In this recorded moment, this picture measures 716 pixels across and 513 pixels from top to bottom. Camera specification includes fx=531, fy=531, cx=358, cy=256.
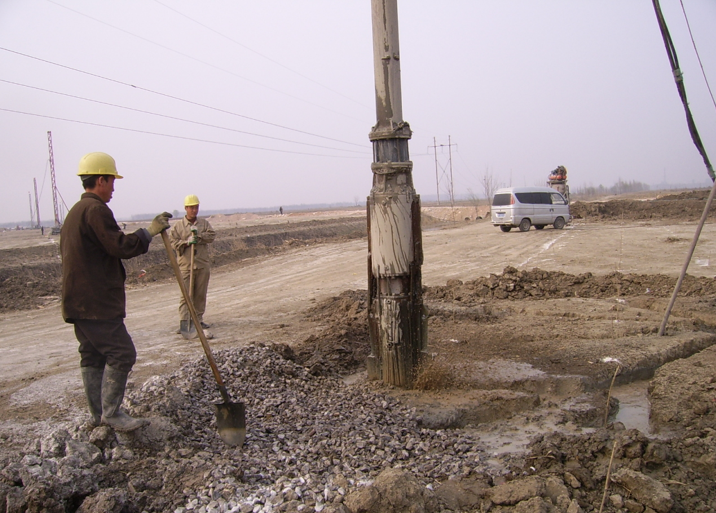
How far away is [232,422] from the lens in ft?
12.7

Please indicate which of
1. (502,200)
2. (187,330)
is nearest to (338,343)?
(187,330)

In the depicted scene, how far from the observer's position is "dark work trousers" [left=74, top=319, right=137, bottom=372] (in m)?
3.68

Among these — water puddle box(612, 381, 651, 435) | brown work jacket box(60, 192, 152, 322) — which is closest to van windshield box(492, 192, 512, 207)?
water puddle box(612, 381, 651, 435)

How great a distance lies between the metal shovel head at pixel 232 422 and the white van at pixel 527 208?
20463 millimetres

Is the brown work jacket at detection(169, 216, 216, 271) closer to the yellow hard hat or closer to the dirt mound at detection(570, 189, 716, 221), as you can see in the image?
the yellow hard hat

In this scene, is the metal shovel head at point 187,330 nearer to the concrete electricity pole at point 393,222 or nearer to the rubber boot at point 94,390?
the concrete electricity pole at point 393,222

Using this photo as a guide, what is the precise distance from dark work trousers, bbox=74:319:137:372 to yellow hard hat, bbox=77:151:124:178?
3.45ft

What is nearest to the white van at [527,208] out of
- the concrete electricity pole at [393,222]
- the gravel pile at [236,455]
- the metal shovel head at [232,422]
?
the concrete electricity pole at [393,222]

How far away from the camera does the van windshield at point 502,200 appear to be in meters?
23.1

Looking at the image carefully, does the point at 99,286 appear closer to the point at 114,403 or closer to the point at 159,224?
the point at 159,224

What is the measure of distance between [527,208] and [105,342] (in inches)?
850

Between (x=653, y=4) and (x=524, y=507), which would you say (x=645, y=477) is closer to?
(x=524, y=507)

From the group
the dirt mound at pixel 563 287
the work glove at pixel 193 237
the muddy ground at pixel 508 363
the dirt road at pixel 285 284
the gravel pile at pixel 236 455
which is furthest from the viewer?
the dirt mound at pixel 563 287

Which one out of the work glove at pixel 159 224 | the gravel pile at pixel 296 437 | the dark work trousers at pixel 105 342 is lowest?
the gravel pile at pixel 296 437
